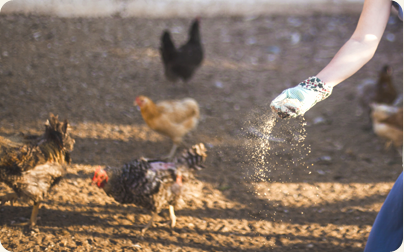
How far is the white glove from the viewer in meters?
1.66

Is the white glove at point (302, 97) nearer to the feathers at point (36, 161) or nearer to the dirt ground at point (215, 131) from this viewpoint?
the dirt ground at point (215, 131)

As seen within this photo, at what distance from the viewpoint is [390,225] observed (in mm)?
1541

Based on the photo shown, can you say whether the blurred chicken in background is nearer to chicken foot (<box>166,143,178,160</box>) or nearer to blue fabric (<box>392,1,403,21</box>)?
chicken foot (<box>166,143,178,160</box>)

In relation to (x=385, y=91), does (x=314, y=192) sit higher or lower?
lower

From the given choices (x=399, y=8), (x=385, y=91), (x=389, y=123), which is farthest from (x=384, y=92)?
(x=399, y=8)

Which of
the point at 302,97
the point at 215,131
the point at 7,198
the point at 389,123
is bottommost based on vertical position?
the point at 7,198

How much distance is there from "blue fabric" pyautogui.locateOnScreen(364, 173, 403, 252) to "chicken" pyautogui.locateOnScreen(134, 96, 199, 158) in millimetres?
2434

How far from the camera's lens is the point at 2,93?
463 centimetres

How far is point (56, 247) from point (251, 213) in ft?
5.46

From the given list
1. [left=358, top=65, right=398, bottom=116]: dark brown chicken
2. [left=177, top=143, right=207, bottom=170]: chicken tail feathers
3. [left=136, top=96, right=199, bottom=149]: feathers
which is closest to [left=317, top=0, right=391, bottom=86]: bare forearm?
[left=177, top=143, right=207, bottom=170]: chicken tail feathers

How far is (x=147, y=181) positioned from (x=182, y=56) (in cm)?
292

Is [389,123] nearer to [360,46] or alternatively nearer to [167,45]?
[360,46]

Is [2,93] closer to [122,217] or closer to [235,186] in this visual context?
[122,217]

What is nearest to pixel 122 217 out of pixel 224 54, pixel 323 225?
pixel 323 225
